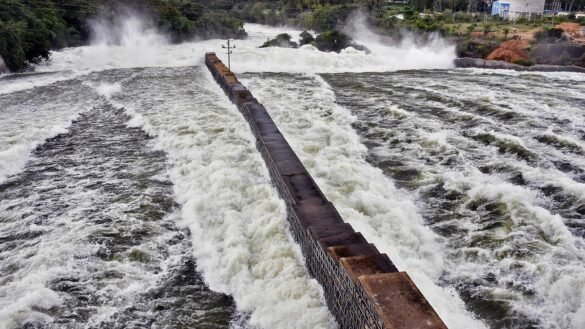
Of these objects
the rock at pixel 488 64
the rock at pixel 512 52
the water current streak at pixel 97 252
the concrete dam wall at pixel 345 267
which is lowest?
the water current streak at pixel 97 252

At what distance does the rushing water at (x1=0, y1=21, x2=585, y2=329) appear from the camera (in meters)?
5.93

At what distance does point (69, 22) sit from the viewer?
37469mm

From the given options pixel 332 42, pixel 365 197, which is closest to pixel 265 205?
pixel 365 197

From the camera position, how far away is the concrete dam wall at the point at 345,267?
14.1ft

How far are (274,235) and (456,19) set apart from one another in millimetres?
50495

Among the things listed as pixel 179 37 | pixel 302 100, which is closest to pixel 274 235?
pixel 302 100

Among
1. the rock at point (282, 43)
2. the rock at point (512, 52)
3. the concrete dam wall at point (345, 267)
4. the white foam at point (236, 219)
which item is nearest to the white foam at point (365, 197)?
the concrete dam wall at point (345, 267)

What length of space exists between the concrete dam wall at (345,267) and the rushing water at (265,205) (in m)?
0.33

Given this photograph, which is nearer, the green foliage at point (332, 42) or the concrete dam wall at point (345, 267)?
the concrete dam wall at point (345, 267)

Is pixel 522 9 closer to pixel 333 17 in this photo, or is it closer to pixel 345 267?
pixel 333 17

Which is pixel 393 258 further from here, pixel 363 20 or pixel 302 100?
pixel 363 20

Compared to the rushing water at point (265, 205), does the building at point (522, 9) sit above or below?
above

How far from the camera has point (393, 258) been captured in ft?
22.2

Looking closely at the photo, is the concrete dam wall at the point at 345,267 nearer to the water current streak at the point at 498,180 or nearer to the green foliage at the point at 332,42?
the water current streak at the point at 498,180
